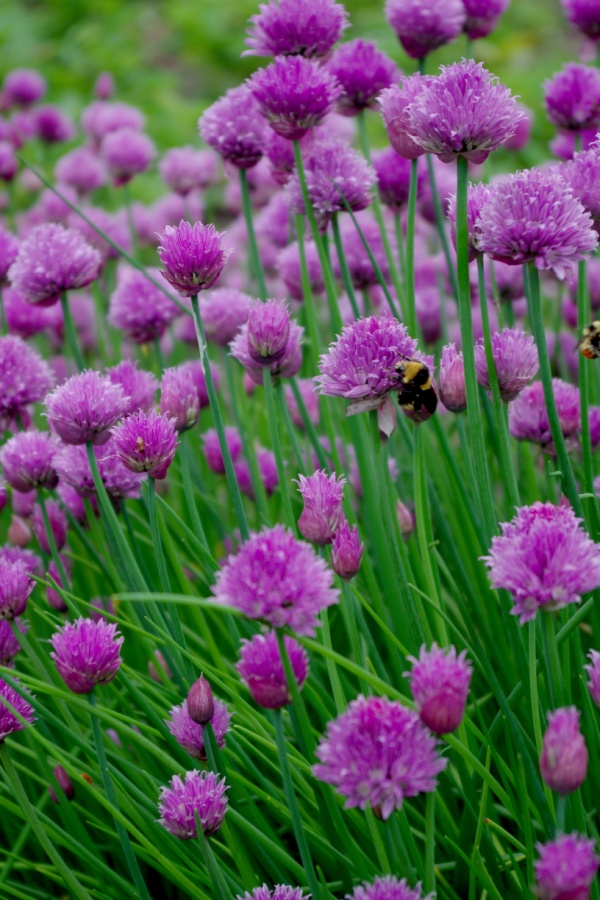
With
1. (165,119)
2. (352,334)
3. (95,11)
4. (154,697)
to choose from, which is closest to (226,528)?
(154,697)

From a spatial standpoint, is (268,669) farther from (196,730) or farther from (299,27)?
(299,27)

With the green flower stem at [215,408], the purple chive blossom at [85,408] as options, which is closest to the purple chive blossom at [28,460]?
the purple chive blossom at [85,408]

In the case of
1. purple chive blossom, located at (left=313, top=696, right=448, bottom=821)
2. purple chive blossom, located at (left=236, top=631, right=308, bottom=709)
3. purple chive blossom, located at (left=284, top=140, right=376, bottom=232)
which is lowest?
purple chive blossom, located at (left=313, top=696, right=448, bottom=821)

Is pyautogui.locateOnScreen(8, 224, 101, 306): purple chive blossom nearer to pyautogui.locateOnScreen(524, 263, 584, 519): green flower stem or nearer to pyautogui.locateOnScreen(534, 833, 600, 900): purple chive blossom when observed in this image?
pyautogui.locateOnScreen(524, 263, 584, 519): green flower stem

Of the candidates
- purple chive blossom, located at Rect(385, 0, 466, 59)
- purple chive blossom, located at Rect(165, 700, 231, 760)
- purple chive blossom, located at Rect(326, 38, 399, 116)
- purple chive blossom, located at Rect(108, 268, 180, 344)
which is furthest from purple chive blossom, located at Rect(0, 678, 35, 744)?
purple chive blossom, located at Rect(385, 0, 466, 59)

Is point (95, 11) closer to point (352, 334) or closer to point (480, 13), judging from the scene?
point (480, 13)
